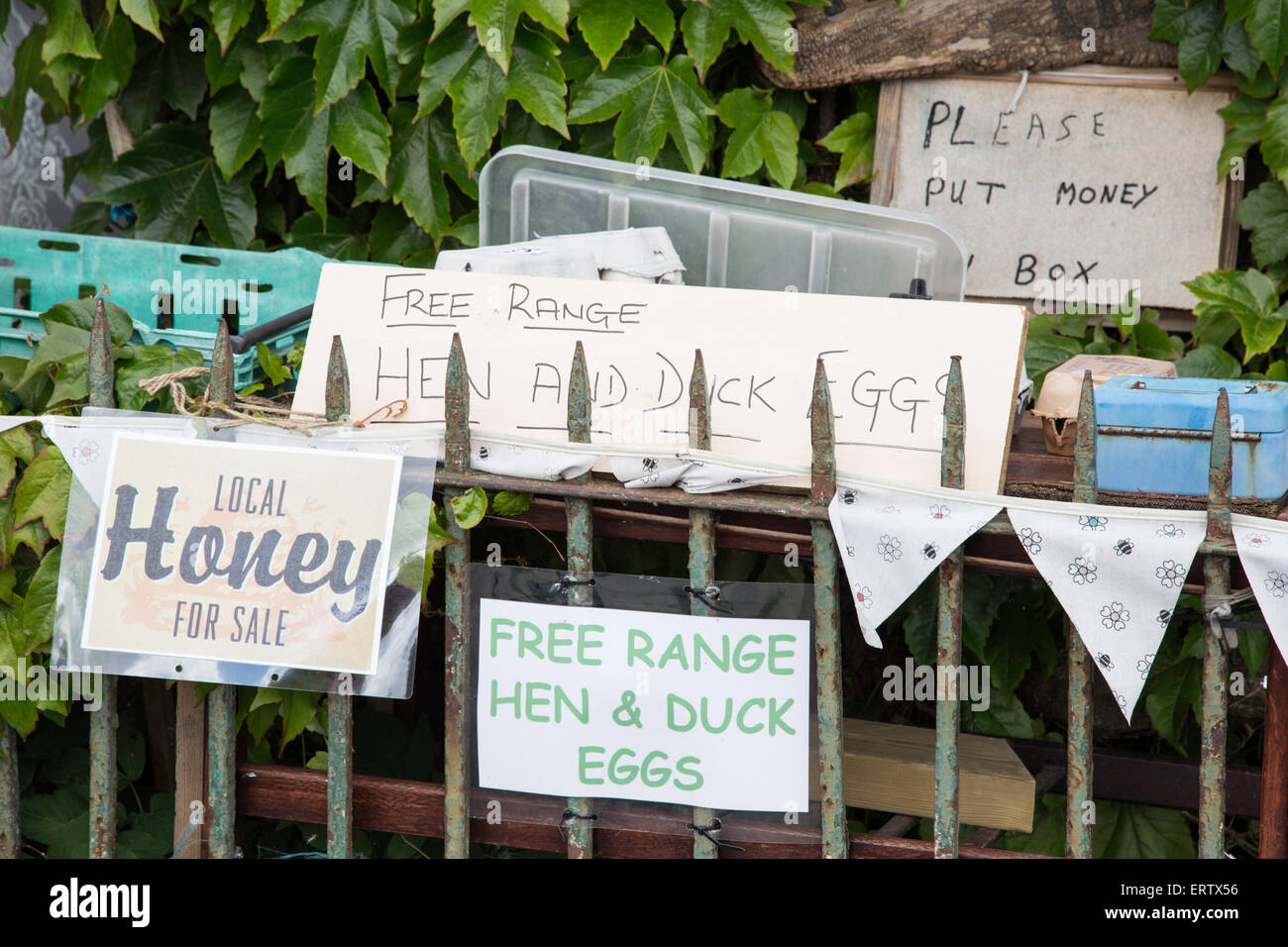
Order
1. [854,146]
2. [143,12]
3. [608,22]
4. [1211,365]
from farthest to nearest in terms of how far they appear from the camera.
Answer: [854,146] → [143,12] → [608,22] → [1211,365]

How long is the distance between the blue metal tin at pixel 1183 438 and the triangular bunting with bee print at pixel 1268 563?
55 millimetres

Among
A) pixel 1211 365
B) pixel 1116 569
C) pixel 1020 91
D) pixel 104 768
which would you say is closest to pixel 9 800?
pixel 104 768

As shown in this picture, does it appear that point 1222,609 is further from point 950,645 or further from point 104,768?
point 104,768

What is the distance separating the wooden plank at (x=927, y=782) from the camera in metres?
→ 2.15

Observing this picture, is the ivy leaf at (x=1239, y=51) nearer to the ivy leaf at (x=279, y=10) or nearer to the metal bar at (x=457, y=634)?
the metal bar at (x=457, y=634)

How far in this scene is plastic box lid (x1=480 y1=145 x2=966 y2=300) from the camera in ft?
7.73

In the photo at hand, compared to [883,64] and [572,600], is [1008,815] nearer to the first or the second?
[572,600]

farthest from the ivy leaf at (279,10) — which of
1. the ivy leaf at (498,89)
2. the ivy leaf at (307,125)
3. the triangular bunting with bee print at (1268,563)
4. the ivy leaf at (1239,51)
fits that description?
the triangular bunting with bee print at (1268,563)

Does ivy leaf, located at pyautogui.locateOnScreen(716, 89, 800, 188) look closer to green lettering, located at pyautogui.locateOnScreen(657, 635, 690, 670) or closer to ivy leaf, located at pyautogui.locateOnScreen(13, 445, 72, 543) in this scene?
green lettering, located at pyautogui.locateOnScreen(657, 635, 690, 670)

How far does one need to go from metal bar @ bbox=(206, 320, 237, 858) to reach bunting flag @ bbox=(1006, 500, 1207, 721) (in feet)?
4.22

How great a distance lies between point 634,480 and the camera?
5.91ft

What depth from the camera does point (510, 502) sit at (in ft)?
6.17

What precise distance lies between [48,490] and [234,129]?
A: 1372 millimetres
